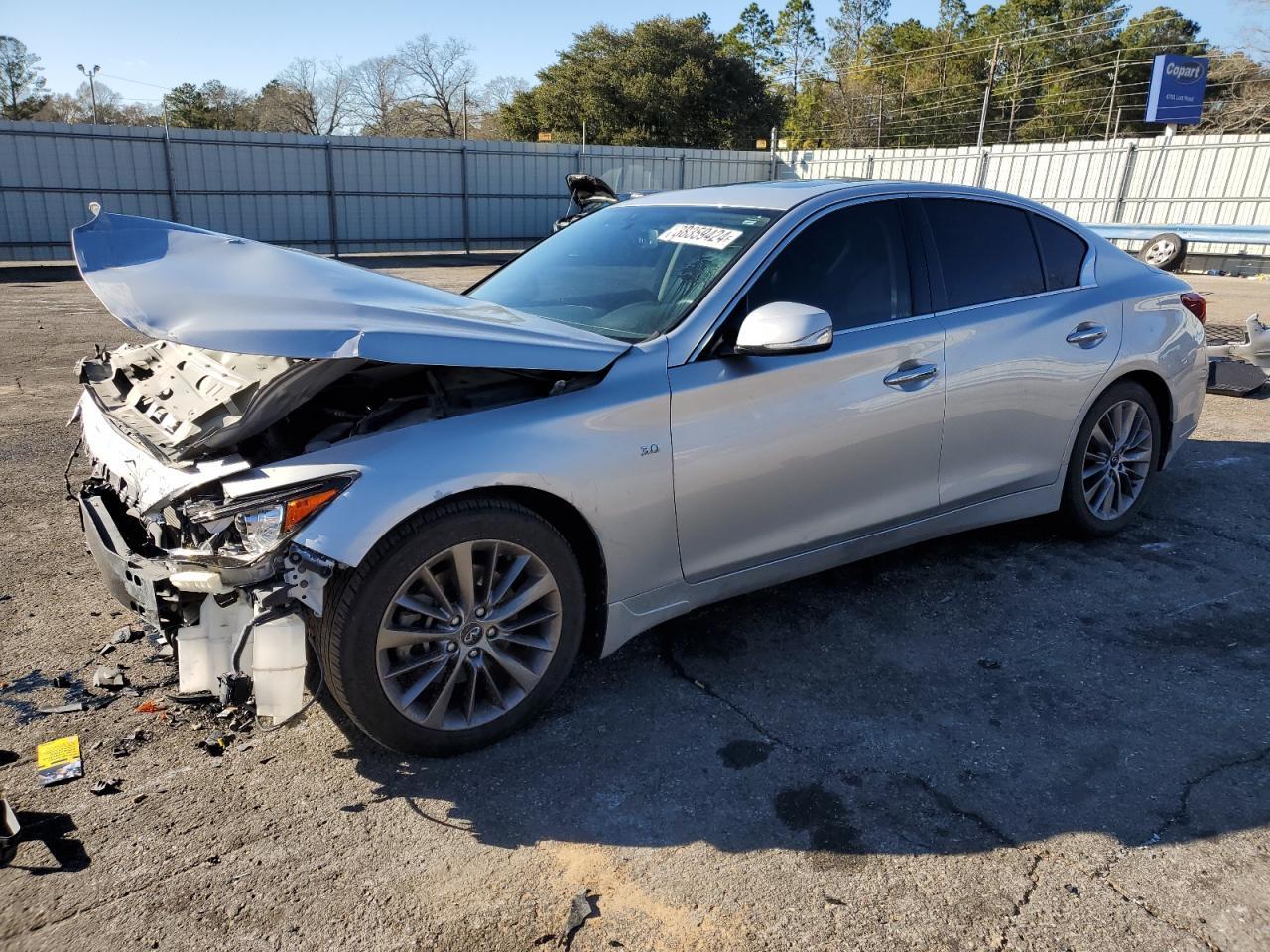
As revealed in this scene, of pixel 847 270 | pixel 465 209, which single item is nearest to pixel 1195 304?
pixel 847 270

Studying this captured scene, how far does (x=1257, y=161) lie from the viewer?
774 inches

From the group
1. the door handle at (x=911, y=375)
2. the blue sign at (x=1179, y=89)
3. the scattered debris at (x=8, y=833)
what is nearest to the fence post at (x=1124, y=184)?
the blue sign at (x=1179, y=89)

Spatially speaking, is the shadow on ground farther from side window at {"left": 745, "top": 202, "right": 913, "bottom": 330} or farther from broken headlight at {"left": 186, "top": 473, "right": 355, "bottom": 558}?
side window at {"left": 745, "top": 202, "right": 913, "bottom": 330}

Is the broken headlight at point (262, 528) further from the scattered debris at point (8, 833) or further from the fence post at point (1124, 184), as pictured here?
the fence post at point (1124, 184)

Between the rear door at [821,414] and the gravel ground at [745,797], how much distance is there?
1.75ft

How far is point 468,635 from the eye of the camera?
9.32 feet

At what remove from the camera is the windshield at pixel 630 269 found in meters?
3.47

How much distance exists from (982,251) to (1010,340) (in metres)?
0.43

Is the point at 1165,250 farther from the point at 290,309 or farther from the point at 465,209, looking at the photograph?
the point at 465,209

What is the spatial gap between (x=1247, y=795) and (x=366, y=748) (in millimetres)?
2698

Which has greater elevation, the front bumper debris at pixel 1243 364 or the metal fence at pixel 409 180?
the metal fence at pixel 409 180

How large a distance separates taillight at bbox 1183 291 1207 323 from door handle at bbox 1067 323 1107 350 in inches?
34.9

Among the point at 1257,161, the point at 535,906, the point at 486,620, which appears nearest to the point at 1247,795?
the point at 535,906

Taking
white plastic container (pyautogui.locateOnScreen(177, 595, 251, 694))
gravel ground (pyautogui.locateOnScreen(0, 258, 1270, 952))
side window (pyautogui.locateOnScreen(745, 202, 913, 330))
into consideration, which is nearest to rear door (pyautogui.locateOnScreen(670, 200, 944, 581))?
side window (pyautogui.locateOnScreen(745, 202, 913, 330))
